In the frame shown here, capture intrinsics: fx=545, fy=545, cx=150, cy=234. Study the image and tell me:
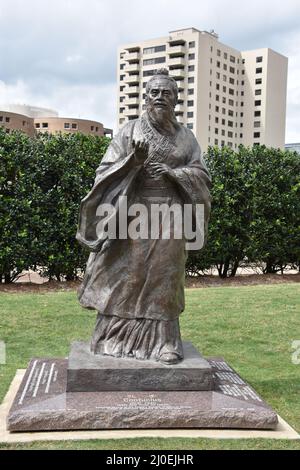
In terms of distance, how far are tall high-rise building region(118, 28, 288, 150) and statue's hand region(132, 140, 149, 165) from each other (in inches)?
2251

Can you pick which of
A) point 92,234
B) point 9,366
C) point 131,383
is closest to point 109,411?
point 131,383

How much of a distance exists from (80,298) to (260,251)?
32.6ft

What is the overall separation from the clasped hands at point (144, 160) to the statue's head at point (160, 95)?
48cm

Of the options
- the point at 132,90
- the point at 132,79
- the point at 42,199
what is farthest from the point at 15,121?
the point at 42,199

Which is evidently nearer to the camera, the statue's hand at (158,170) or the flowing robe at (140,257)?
the statue's hand at (158,170)

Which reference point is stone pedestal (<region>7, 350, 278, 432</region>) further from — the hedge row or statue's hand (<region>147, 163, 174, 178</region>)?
the hedge row

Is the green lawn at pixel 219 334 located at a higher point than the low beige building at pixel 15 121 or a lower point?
lower

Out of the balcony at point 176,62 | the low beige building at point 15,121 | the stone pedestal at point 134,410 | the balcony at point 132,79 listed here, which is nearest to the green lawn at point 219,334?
the stone pedestal at point 134,410

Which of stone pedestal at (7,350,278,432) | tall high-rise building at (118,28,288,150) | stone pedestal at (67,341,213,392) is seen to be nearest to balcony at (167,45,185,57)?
tall high-rise building at (118,28,288,150)

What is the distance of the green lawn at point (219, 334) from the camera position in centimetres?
470

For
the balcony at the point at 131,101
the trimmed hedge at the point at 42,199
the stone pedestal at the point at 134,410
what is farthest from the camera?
the balcony at the point at 131,101

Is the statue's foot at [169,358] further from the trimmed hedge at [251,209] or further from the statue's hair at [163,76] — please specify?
the trimmed hedge at [251,209]

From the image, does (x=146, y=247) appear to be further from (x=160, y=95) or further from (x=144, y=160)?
(x=160, y=95)

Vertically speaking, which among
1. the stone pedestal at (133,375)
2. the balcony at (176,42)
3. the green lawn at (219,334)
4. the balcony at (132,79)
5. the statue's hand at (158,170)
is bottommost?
the green lawn at (219,334)
